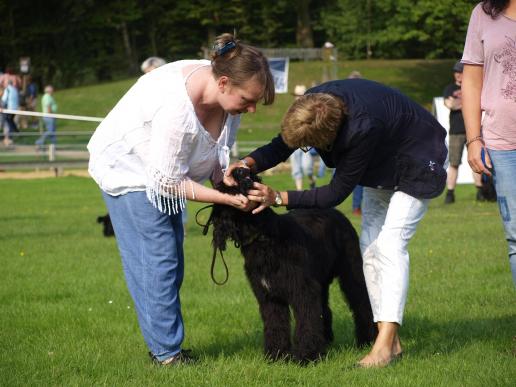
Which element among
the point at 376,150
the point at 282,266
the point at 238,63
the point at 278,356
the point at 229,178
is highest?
the point at 238,63

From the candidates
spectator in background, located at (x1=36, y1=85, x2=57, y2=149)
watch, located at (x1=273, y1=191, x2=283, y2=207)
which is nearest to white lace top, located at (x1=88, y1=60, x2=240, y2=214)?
watch, located at (x1=273, y1=191, x2=283, y2=207)

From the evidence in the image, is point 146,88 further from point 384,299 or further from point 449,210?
point 449,210

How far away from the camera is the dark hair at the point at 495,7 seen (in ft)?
17.8

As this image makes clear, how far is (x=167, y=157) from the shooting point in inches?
209

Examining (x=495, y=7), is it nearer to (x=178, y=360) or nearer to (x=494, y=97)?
(x=494, y=97)

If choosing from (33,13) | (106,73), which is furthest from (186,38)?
(33,13)

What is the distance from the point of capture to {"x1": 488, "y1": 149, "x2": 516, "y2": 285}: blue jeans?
556 centimetres

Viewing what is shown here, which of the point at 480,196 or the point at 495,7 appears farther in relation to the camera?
the point at 480,196

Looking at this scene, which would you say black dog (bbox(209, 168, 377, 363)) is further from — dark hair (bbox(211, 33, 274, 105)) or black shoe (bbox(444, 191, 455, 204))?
black shoe (bbox(444, 191, 455, 204))

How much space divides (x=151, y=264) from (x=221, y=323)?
1.78 meters

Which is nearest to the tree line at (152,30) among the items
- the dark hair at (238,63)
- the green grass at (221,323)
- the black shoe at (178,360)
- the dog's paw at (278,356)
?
the green grass at (221,323)

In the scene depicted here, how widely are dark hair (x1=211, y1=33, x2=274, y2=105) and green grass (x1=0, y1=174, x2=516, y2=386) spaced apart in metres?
1.75

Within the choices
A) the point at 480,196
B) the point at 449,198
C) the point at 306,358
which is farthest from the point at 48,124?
the point at 306,358

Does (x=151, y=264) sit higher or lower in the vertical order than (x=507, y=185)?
lower
